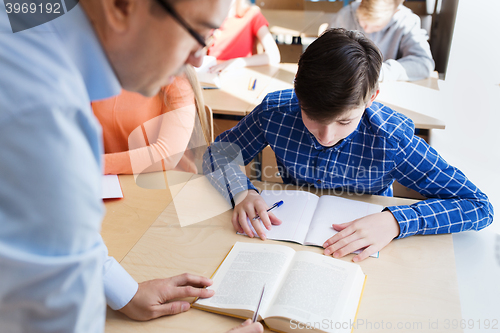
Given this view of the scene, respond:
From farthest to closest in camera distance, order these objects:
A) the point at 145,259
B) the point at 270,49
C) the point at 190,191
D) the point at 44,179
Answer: the point at 270,49
the point at 190,191
the point at 145,259
the point at 44,179

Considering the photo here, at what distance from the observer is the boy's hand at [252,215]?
1.01 m

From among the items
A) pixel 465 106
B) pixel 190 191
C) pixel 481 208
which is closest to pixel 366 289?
pixel 481 208

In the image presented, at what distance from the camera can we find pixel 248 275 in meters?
0.84

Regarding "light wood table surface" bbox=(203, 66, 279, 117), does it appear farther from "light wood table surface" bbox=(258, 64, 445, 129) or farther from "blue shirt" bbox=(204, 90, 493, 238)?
"blue shirt" bbox=(204, 90, 493, 238)

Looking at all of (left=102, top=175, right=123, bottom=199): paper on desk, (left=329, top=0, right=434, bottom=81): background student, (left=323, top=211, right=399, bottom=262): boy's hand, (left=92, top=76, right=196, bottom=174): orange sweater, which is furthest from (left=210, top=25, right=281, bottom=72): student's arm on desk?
(left=323, top=211, right=399, bottom=262): boy's hand

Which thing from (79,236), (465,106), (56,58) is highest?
(56,58)

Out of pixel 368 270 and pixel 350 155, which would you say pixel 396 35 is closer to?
Answer: pixel 350 155

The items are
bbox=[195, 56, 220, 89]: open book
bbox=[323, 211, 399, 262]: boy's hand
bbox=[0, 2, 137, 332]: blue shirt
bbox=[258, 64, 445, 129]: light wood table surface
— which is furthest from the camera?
bbox=[195, 56, 220, 89]: open book

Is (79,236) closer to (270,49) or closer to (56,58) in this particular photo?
(56,58)

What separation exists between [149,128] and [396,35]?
1880 millimetres

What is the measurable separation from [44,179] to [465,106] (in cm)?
307

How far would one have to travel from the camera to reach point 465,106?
2775mm

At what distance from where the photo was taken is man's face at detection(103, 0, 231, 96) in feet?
1.12

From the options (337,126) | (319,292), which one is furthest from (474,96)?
(319,292)
